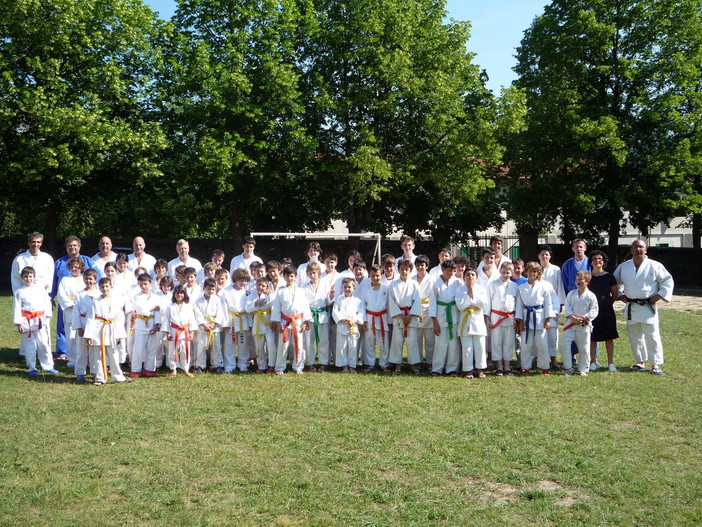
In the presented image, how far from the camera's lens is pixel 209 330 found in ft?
29.1

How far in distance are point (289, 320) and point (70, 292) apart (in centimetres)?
317

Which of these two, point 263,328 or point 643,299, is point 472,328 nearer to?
point 643,299

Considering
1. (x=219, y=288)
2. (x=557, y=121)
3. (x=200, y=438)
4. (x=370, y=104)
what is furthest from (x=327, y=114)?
(x=200, y=438)

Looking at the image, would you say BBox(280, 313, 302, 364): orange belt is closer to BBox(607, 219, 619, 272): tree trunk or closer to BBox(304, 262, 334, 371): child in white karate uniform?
BBox(304, 262, 334, 371): child in white karate uniform

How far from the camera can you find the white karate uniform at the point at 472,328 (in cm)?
848

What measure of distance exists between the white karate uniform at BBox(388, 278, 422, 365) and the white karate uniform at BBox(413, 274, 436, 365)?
7 cm

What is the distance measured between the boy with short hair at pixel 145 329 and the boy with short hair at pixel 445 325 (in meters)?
3.78

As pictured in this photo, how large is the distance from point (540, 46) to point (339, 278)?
19135 mm

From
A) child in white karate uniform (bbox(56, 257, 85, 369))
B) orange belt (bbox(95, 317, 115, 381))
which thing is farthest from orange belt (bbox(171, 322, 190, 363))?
child in white karate uniform (bbox(56, 257, 85, 369))

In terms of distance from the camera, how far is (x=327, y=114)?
74.9 feet

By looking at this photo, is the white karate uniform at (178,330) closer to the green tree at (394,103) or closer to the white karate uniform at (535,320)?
the white karate uniform at (535,320)

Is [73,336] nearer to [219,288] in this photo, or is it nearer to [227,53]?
[219,288]

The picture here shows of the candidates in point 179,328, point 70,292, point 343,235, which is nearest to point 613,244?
point 343,235

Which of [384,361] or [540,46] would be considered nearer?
[384,361]
